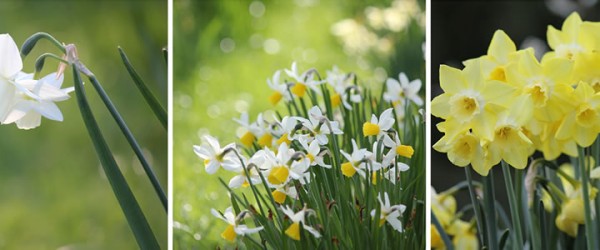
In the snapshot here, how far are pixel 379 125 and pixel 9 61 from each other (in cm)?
49

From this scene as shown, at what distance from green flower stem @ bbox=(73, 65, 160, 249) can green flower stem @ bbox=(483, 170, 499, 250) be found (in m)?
0.42

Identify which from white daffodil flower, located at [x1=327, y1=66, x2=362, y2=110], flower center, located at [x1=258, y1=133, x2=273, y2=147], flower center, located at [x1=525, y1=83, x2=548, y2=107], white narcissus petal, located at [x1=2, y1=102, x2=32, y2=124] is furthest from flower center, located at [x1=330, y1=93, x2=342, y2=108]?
white narcissus petal, located at [x1=2, y1=102, x2=32, y2=124]

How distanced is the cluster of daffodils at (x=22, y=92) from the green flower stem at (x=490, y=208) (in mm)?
529

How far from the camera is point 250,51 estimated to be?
1132 millimetres

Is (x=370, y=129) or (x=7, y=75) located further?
(x=370, y=129)

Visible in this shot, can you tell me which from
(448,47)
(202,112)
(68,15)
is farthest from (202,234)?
(448,47)

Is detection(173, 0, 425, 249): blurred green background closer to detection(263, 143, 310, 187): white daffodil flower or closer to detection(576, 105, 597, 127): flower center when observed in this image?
detection(263, 143, 310, 187): white daffodil flower

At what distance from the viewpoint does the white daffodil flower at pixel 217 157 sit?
0.99m

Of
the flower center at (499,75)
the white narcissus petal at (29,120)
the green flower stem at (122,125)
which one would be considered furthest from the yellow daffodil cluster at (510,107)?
the white narcissus petal at (29,120)

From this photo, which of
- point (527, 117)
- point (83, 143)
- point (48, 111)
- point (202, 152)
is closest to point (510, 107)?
point (527, 117)

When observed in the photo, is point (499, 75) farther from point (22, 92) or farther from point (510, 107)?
point (22, 92)

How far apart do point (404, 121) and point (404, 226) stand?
17cm

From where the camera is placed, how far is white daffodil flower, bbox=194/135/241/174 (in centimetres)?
99

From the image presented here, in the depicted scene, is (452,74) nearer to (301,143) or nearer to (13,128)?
(301,143)
